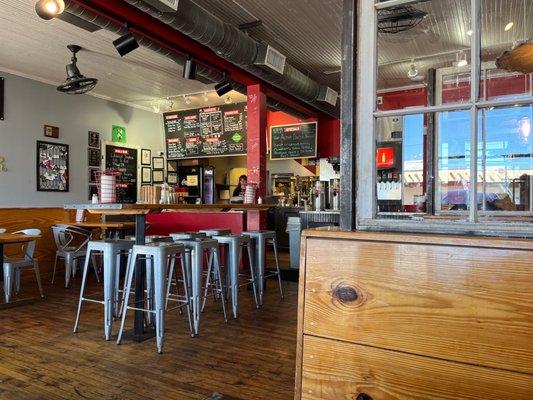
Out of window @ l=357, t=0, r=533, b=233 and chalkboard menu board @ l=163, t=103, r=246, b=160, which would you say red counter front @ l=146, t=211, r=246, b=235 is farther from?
window @ l=357, t=0, r=533, b=233

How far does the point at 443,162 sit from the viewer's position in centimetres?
281

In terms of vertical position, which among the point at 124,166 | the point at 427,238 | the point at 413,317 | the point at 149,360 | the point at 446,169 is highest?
the point at 124,166

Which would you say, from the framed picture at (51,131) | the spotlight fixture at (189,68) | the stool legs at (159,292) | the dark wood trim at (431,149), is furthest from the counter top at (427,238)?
the framed picture at (51,131)

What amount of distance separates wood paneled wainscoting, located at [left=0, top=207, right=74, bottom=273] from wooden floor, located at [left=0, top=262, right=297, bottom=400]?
252cm

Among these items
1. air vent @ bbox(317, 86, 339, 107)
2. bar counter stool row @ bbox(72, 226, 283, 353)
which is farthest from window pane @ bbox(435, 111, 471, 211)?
air vent @ bbox(317, 86, 339, 107)

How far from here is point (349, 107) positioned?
1119mm

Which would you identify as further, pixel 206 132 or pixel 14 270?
pixel 206 132

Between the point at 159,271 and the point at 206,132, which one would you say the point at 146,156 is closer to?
the point at 206,132

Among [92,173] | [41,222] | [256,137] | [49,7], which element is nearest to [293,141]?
[256,137]

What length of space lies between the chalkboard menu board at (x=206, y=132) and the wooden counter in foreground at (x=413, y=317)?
252 inches

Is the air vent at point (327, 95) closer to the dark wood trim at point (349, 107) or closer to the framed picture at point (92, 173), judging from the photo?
the framed picture at point (92, 173)

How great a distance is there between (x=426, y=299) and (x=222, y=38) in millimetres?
3858

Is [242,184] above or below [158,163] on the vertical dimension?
below

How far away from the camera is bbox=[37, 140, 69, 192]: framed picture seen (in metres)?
6.57
